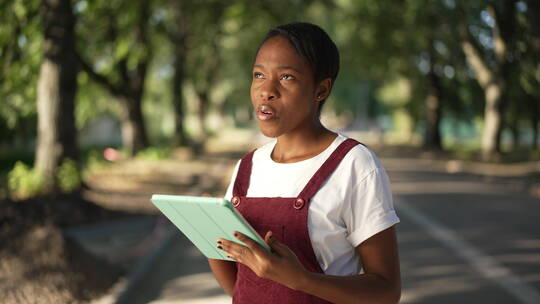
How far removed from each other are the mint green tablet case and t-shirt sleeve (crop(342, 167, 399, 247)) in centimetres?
28

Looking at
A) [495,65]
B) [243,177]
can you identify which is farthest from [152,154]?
[243,177]

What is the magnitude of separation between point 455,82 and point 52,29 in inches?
1076

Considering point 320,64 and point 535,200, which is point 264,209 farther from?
point 535,200

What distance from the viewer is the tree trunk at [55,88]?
457 inches

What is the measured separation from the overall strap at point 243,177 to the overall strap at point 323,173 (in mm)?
243

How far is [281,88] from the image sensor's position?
6.50 feet

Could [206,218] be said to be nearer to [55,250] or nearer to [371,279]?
[371,279]

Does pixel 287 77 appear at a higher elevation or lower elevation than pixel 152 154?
higher

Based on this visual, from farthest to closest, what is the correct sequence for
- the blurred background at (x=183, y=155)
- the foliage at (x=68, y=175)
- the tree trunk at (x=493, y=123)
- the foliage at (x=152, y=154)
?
the tree trunk at (x=493, y=123)
the foliage at (x=152, y=154)
the foliage at (x=68, y=175)
the blurred background at (x=183, y=155)

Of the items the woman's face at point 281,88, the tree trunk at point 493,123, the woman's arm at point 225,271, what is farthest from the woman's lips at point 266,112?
the tree trunk at point 493,123

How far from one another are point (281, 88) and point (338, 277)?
1.84 feet

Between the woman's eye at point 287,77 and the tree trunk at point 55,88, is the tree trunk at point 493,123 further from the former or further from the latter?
the woman's eye at point 287,77

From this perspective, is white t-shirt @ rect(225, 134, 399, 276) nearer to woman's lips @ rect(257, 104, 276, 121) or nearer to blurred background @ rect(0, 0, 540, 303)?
woman's lips @ rect(257, 104, 276, 121)

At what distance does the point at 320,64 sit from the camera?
2.00m
